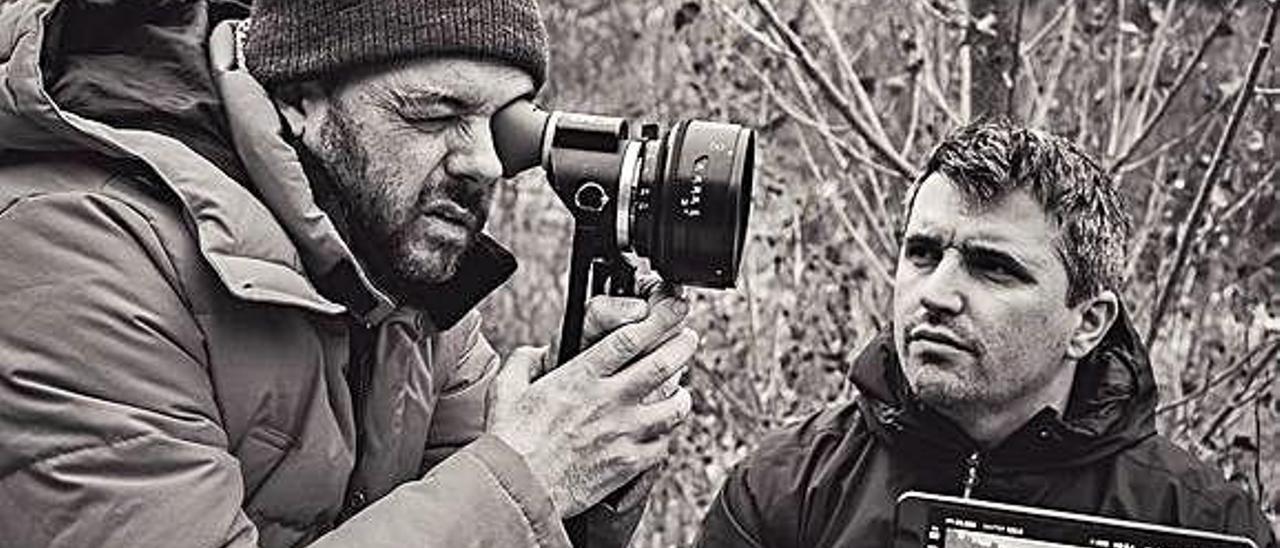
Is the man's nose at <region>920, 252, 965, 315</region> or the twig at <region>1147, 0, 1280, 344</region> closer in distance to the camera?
the man's nose at <region>920, 252, 965, 315</region>

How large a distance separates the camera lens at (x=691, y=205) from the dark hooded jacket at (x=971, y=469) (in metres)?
0.82

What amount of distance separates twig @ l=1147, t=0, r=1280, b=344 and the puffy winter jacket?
1.81 metres

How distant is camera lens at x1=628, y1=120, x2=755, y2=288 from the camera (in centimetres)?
215

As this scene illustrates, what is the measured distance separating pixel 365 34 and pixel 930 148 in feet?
7.10

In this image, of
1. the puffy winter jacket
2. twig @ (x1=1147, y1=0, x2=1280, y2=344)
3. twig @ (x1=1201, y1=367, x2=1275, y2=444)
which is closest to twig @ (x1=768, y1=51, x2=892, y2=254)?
twig @ (x1=1147, y1=0, x2=1280, y2=344)

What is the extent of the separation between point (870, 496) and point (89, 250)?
4.67 feet

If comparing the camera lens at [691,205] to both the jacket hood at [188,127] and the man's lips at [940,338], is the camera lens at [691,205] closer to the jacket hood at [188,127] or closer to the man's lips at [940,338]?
the jacket hood at [188,127]

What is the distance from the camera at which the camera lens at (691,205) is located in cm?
215

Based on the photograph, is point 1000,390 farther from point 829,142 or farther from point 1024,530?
point 829,142

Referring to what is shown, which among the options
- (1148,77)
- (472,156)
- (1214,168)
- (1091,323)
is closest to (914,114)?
(1148,77)

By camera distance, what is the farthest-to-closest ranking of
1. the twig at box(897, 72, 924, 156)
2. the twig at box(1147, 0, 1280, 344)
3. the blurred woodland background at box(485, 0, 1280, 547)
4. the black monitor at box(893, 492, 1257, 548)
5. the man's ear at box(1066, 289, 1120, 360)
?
the twig at box(897, 72, 924, 156) → the blurred woodland background at box(485, 0, 1280, 547) → the twig at box(1147, 0, 1280, 344) → the man's ear at box(1066, 289, 1120, 360) → the black monitor at box(893, 492, 1257, 548)

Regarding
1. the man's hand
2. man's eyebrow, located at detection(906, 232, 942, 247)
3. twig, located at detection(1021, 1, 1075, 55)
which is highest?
twig, located at detection(1021, 1, 1075, 55)

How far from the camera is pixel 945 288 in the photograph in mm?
2846

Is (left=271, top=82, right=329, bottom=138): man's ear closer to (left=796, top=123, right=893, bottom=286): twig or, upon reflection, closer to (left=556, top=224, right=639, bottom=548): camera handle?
(left=556, top=224, right=639, bottom=548): camera handle
